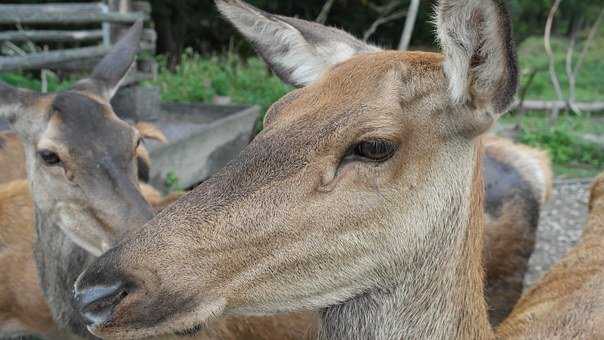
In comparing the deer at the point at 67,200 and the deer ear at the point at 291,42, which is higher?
the deer ear at the point at 291,42

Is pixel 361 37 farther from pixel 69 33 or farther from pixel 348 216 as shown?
pixel 348 216

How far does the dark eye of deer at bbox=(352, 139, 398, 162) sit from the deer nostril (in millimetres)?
848

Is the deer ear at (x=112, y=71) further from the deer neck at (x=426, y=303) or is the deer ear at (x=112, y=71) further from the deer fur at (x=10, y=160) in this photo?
the deer neck at (x=426, y=303)

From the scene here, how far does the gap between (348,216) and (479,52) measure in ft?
2.24

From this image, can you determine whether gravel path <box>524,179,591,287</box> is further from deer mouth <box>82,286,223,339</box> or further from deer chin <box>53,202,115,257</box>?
deer mouth <box>82,286,223,339</box>

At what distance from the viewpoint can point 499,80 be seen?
213 cm

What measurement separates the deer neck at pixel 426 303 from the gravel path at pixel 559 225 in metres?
4.61

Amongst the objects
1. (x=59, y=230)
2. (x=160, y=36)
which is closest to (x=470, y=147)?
(x=59, y=230)

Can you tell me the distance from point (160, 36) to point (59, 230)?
16.8 meters

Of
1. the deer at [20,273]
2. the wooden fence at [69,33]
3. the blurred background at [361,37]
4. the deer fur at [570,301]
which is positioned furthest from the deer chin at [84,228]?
the wooden fence at [69,33]

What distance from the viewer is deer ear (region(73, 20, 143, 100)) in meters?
4.60

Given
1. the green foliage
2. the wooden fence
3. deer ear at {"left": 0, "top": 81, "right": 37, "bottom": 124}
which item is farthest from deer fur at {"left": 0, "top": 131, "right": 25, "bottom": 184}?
the green foliage

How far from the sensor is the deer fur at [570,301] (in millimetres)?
3119

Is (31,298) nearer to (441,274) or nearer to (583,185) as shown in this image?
(441,274)
